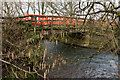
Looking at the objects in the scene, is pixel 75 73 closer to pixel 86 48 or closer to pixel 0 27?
pixel 0 27

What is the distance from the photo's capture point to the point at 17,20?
23.4 feet

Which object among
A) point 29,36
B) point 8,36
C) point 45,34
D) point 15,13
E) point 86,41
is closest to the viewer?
point 8,36

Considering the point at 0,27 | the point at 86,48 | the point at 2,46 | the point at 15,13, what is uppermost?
the point at 15,13

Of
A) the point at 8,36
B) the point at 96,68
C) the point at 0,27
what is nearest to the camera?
the point at 0,27

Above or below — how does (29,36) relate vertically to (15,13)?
below

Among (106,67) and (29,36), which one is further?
(106,67)

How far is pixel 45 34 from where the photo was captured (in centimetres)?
893

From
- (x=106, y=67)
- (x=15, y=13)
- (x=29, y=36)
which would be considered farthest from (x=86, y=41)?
(x=15, y=13)

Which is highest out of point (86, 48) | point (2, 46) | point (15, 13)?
point (15, 13)

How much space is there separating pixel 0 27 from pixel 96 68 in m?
5.79

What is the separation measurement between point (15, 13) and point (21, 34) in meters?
1.09

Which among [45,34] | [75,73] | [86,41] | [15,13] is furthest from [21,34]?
[86,41]

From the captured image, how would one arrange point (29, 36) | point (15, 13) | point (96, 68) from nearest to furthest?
point (15, 13) < point (29, 36) < point (96, 68)

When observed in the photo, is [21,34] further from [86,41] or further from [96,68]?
[86,41]
